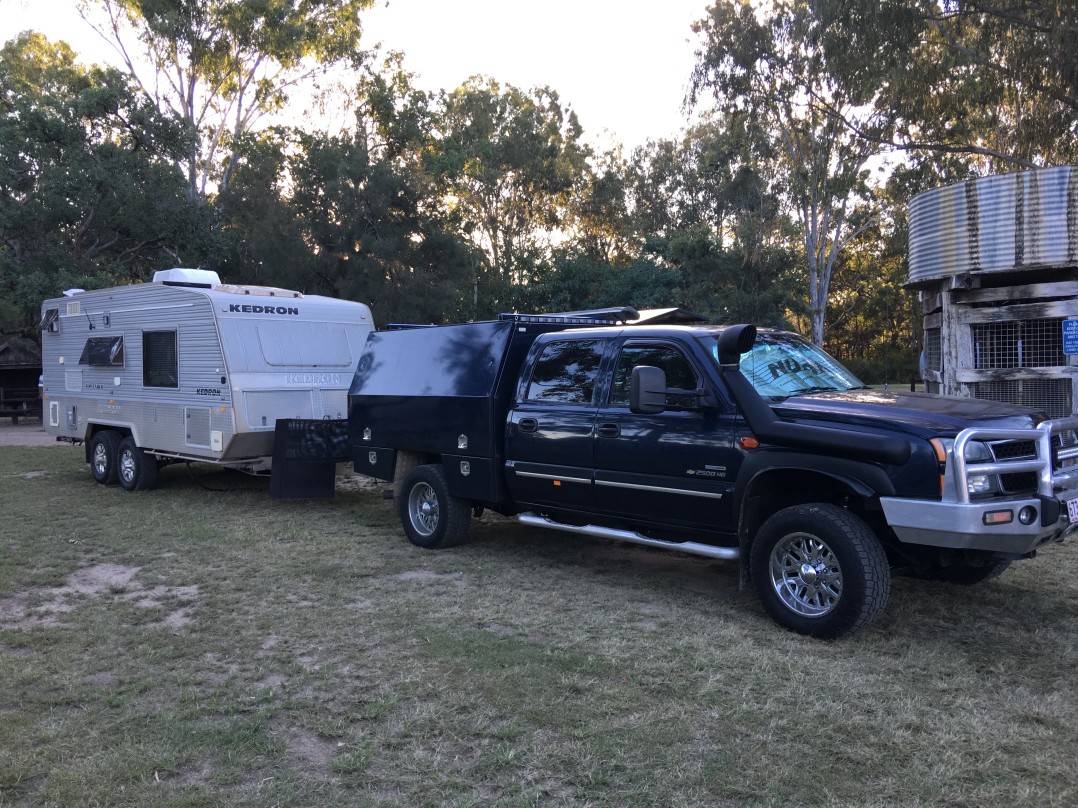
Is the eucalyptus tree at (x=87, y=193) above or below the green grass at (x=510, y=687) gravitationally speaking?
above

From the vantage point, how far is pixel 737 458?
232 inches

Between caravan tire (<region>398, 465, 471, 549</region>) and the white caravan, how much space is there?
2.96m

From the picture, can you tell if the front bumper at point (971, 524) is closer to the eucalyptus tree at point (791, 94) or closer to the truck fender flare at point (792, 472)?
the truck fender flare at point (792, 472)

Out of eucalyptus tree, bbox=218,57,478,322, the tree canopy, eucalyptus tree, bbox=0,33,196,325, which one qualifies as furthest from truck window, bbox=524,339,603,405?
eucalyptus tree, bbox=218,57,478,322

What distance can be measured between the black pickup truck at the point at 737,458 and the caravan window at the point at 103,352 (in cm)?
578

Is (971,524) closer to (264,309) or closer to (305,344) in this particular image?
(305,344)

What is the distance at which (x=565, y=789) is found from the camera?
12.0ft

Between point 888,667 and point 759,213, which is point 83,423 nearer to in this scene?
point 888,667

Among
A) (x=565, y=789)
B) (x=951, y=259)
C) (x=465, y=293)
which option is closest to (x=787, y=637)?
(x=565, y=789)

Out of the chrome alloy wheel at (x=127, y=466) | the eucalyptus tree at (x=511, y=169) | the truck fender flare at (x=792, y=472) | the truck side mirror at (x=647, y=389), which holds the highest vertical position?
the eucalyptus tree at (x=511, y=169)

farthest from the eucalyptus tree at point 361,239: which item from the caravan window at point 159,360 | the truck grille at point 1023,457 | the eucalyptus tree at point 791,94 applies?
the truck grille at point 1023,457

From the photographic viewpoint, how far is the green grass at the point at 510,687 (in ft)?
12.2

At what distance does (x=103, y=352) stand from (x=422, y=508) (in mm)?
6662

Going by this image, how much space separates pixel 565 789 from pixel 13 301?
78.9 ft
